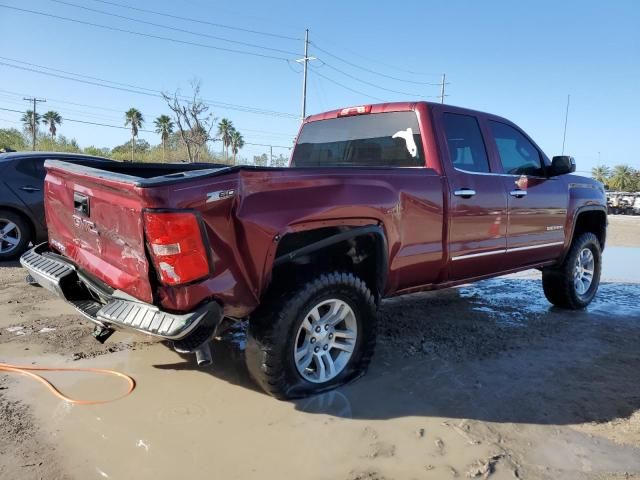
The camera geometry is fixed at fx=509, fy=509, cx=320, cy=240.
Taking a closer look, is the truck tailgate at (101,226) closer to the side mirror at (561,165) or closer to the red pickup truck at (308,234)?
the red pickup truck at (308,234)

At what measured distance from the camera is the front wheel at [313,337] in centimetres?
298

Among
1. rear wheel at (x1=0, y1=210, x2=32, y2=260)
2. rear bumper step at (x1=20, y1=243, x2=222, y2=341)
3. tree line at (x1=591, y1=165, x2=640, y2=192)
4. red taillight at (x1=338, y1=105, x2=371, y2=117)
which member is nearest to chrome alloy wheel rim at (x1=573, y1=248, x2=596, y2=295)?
red taillight at (x1=338, y1=105, x2=371, y2=117)

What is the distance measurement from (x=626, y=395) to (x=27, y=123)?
64.9 meters

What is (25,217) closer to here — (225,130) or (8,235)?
(8,235)

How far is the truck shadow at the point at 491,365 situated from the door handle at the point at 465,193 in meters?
1.29

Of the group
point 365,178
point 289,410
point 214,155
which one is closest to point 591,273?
point 365,178

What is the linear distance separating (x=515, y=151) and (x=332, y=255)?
8.46ft

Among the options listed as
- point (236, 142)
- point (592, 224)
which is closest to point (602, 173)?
point (236, 142)

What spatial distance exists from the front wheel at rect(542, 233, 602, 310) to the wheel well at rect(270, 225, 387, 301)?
3095mm

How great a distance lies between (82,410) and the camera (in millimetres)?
3006

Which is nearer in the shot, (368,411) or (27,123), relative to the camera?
(368,411)

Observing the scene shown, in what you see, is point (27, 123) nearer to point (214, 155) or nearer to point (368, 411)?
point (214, 155)

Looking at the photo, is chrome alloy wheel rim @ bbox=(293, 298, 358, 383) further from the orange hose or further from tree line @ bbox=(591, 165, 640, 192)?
tree line @ bbox=(591, 165, 640, 192)

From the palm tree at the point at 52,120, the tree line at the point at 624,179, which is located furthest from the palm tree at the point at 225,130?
the tree line at the point at 624,179
